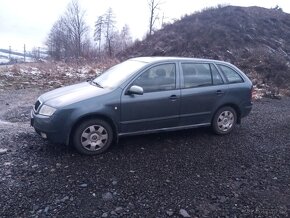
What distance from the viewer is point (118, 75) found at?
5828 mm

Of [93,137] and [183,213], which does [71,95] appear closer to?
[93,137]

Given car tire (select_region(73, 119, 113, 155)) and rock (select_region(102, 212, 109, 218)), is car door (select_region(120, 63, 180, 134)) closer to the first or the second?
car tire (select_region(73, 119, 113, 155))

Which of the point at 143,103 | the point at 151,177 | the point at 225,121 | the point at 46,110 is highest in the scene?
the point at 143,103

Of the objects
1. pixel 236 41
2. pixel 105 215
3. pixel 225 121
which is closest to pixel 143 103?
pixel 225 121

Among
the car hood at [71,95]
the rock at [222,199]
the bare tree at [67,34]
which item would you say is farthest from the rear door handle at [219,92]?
the bare tree at [67,34]

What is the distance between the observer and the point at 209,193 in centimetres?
419

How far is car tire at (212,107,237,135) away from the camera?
6.41m

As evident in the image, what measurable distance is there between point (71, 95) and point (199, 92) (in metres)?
2.38

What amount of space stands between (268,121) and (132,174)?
5005 mm

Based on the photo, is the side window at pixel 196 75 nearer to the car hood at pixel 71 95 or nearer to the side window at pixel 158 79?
the side window at pixel 158 79

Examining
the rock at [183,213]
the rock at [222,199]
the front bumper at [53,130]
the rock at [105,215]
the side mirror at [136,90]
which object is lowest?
the rock at [183,213]

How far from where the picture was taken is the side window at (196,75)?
234 inches

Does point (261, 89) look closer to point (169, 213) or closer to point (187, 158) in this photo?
point (187, 158)

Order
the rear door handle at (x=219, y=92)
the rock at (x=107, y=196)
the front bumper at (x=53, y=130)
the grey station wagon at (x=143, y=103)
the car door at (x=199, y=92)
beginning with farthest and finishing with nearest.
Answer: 1. the rear door handle at (x=219, y=92)
2. the car door at (x=199, y=92)
3. the grey station wagon at (x=143, y=103)
4. the front bumper at (x=53, y=130)
5. the rock at (x=107, y=196)
